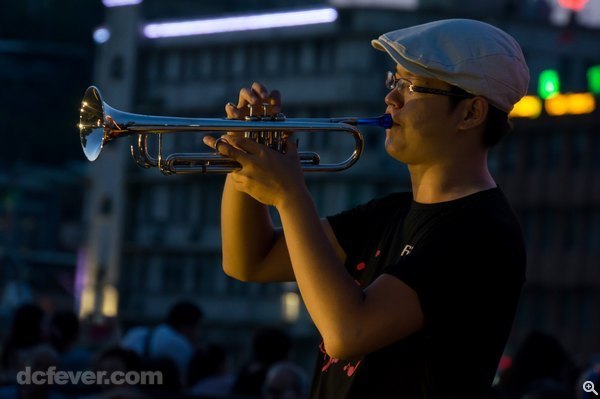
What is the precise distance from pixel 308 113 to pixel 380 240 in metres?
73.7

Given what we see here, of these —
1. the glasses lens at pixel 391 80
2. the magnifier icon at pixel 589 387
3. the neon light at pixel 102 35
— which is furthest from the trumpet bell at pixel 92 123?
the neon light at pixel 102 35

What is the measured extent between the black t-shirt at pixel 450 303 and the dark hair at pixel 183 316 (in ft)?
28.2

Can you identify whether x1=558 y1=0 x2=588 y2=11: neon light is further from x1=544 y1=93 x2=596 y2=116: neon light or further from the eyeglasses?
the eyeglasses

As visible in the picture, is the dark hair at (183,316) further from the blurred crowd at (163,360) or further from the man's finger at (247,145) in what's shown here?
the man's finger at (247,145)

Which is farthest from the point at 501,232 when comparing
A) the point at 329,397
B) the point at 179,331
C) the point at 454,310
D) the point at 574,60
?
the point at 574,60

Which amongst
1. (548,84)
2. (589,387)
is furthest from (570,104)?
(589,387)

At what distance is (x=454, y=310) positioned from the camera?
5.09m

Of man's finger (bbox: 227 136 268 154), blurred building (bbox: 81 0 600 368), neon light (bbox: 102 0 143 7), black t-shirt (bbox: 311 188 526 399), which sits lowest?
blurred building (bbox: 81 0 600 368)

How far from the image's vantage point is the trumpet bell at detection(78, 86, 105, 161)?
599cm

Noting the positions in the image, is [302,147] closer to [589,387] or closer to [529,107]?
[529,107]

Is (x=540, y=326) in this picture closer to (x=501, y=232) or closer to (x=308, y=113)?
(x=308, y=113)

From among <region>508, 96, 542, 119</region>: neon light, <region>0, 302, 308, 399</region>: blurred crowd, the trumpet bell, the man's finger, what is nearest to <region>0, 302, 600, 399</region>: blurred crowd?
<region>0, 302, 308, 399</region>: blurred crowd

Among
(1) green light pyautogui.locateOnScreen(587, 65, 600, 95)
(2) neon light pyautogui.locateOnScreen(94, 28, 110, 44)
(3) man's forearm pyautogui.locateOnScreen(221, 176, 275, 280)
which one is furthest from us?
(2) neon light pyautogui.locateOnScreen(94, 28, 110, 44)

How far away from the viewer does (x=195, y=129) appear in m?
5.65
